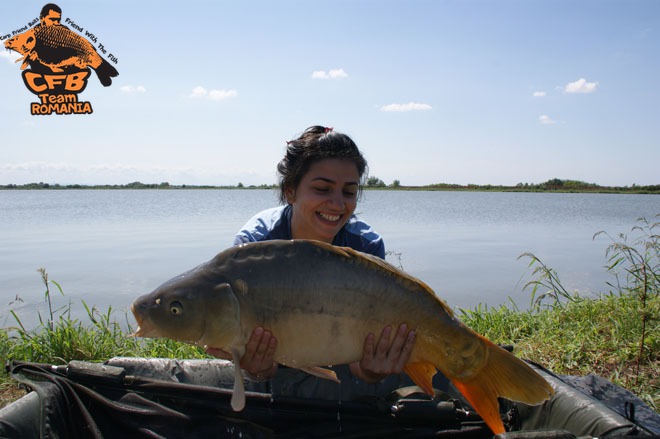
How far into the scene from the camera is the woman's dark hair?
2760 mm

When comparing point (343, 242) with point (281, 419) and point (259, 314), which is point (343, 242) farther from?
point (259, 314)

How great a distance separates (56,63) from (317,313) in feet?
19.3

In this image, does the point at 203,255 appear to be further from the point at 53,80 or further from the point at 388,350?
the point at 388,350

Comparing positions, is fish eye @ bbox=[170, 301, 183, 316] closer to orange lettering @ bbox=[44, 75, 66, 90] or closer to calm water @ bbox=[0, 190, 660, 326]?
calm water @ bbox=[0, 190, 660, 326]

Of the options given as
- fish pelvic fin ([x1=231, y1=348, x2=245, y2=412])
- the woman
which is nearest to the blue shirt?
the woman

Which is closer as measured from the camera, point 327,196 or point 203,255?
point 327,196

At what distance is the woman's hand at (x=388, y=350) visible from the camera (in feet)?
5.94

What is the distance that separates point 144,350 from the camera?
12.2ft

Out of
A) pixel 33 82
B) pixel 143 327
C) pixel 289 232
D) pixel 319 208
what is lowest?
pixel 143 327

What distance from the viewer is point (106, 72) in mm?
6102

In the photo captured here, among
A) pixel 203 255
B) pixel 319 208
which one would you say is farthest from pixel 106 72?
pixel 319 208

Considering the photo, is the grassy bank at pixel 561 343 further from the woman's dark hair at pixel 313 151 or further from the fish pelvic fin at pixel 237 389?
the fish pelvic fin at pixel 237 389

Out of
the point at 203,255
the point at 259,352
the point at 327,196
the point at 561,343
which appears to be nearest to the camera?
the point at 259,352

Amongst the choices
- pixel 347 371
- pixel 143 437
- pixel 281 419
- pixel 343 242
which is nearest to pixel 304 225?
pixel 343 242
